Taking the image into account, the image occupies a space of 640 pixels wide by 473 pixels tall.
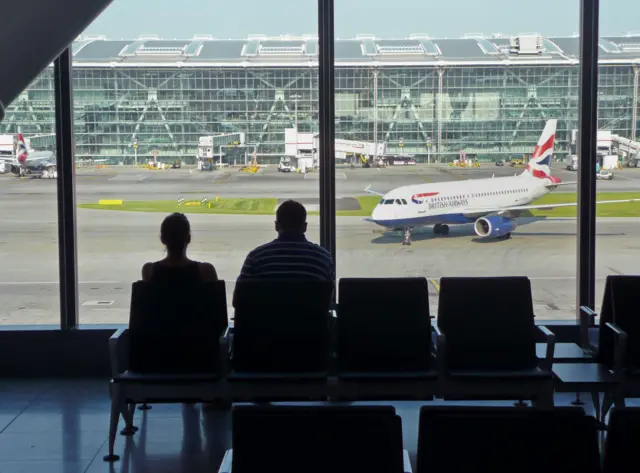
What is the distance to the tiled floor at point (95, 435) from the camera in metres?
→ 3.58

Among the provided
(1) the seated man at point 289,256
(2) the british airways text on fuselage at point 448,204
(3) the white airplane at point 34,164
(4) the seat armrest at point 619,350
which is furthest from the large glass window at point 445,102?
(2) the british airways text on fuselage at point 448,204

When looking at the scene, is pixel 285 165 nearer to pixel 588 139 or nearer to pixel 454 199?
pixel 588 139

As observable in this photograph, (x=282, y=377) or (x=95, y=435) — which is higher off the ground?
(x=282, y=377)

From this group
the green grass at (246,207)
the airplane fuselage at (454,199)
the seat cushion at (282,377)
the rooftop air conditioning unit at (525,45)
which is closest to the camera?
the seat cushion at (282,377)

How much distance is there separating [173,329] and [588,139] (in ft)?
10.4

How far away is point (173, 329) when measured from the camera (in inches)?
143

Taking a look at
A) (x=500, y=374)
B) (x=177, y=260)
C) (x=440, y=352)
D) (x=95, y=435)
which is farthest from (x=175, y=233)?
(x=500, y=374)

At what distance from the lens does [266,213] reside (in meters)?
6.11

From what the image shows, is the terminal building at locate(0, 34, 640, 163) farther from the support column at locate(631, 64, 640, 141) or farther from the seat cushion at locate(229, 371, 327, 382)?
the seat cushion at locate(229, 371, 327, 382)

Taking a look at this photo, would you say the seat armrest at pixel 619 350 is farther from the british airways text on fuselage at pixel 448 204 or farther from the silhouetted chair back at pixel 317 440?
the british airways text on fuselage at pixel 448 204

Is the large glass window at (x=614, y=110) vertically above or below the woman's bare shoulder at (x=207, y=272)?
above

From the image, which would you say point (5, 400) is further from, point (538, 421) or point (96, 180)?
point (538, 421)

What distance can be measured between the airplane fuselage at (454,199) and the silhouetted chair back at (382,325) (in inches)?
149

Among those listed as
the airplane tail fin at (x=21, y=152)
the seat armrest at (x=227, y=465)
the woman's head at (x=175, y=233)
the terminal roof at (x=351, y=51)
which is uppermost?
the terminal roof at (x=351, y=51)
